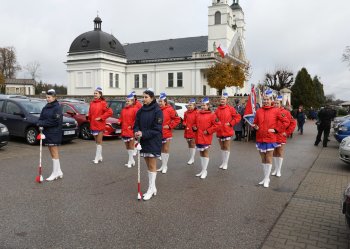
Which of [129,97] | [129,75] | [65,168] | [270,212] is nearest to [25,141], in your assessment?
[65,168]

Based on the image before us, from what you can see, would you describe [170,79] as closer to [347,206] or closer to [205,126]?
[205,126]

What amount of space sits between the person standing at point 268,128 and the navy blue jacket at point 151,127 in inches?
101

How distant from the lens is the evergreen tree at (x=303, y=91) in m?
56.2

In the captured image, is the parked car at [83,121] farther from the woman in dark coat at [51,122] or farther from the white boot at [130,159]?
the woman in dark coat at [51,122]

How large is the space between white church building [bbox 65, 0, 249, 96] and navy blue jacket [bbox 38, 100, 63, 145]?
151ft

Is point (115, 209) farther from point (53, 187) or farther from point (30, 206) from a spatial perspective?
point (53, 187)

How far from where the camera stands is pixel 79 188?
6.55 meters

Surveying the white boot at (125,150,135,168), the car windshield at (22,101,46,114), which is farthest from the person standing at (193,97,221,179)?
the car windshield at (22,101,46,114)

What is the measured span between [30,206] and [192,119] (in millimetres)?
4878

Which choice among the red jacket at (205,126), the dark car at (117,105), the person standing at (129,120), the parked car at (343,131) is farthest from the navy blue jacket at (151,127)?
the parked car at (343,131)

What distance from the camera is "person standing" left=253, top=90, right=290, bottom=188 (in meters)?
7.05

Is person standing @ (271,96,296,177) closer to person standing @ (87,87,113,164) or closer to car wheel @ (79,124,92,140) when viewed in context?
person standing @ (87,87,113,164)

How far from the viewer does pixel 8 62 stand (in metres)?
75.8

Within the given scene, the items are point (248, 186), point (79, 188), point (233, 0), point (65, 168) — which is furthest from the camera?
point (233, 0)
